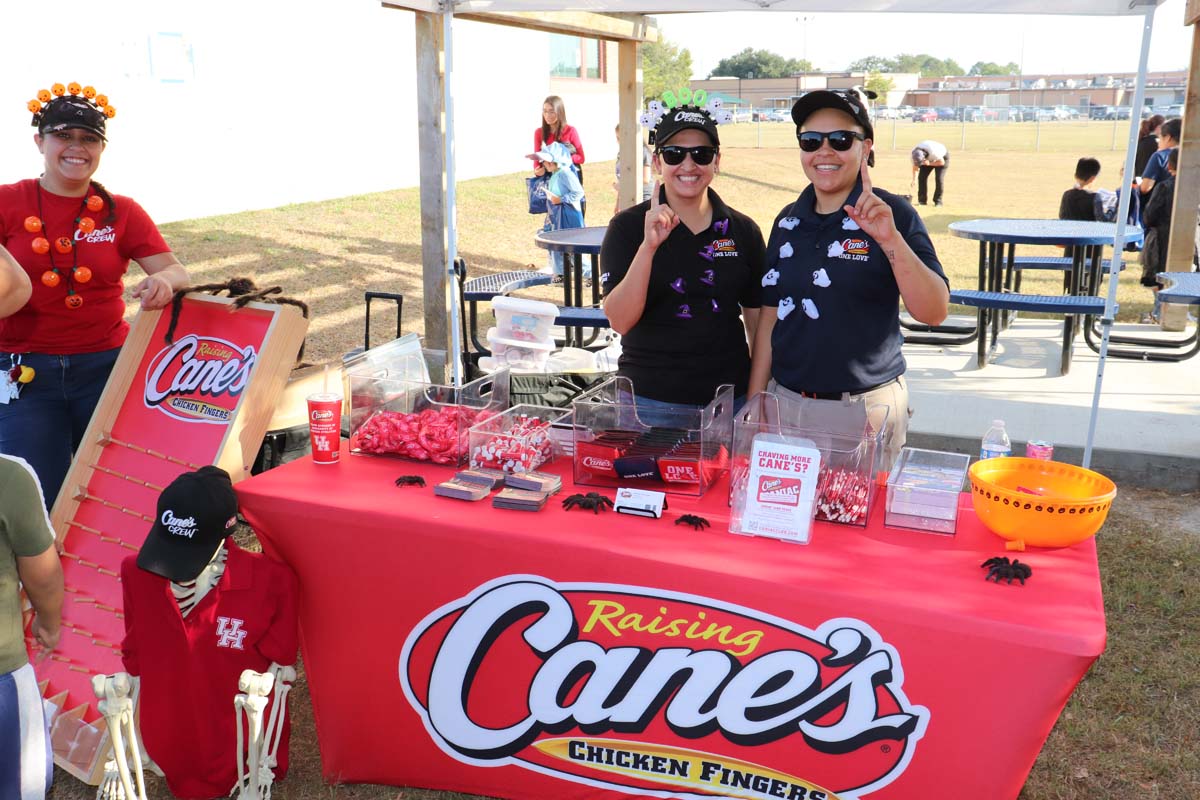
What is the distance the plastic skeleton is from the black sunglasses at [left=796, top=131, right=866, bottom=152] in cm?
197

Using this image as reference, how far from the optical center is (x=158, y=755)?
2.79 m

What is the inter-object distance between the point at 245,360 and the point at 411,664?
3.66 ft

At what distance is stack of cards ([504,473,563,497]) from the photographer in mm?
2719

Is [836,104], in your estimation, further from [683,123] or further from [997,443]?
[997,443]

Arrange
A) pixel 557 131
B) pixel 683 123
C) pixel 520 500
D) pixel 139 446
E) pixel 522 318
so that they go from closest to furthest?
pixel 520 500 → pixel 683 123 → pixel 139 446 → pixel 522 318 → pixel 557 131

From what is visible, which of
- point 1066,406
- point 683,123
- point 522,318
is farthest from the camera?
point 1066,406

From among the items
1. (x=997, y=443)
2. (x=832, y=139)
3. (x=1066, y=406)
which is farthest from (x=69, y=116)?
(x=1066, y=406)

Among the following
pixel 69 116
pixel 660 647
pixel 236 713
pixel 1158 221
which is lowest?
pixel 236 713

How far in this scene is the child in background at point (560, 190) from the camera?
32.1ft

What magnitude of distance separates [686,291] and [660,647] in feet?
3.91

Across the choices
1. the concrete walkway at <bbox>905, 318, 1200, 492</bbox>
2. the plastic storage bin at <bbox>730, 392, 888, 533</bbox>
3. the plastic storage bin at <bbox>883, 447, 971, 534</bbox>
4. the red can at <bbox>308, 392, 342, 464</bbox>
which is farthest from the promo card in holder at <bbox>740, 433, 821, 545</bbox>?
the concrete walkway at <bbox>905, 318, 1200, 492</bbox>

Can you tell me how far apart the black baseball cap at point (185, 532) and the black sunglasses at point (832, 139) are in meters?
1.86

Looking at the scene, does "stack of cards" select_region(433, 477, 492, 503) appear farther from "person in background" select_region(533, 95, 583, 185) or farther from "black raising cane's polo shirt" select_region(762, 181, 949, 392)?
"person in background" select_region(533, 95, 583, 185)

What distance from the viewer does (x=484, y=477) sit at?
2.79 metres
